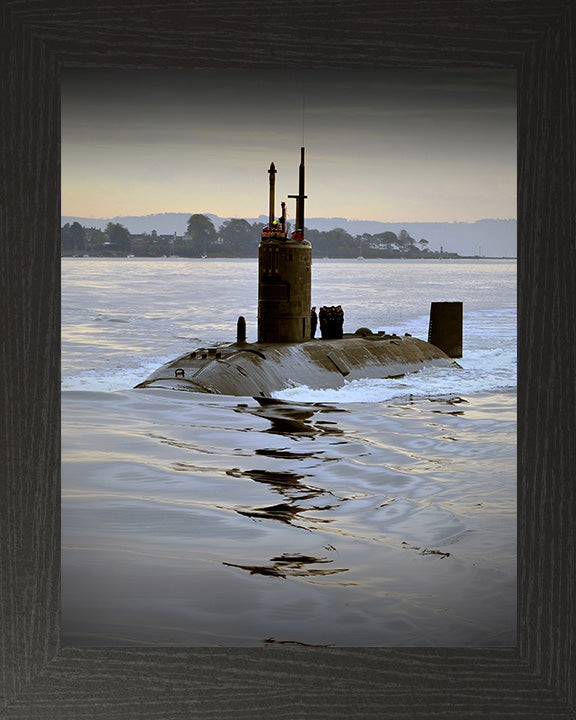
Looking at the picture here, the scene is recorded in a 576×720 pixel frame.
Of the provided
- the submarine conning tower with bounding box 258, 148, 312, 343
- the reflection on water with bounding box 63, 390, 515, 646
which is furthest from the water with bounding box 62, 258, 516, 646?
the submarine conning tower with bounding box 258, 148, 312, 343

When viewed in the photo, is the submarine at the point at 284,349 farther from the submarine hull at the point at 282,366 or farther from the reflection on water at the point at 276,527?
the reflection on water at the point at 276,527

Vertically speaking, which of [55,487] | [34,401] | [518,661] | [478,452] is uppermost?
[34,401]

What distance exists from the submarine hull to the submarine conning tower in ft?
0.91

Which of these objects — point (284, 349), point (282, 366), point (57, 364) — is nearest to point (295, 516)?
point (57, 364)

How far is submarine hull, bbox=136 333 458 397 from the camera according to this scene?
39.0 ft

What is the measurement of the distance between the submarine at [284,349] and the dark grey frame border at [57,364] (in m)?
8.90

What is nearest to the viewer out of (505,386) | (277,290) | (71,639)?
(71,639)

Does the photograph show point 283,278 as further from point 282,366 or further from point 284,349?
point 282,366

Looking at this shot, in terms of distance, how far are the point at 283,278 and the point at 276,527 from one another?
802cm

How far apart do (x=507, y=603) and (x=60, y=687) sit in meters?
1.63

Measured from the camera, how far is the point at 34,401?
8.77 feet

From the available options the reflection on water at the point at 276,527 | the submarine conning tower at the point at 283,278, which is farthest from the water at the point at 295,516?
the submarine conning tower at the point at 283,278

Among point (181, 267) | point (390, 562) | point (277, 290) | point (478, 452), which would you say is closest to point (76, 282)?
point (181, 267)

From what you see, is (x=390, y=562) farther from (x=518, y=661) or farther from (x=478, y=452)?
(x=478, y=452)
